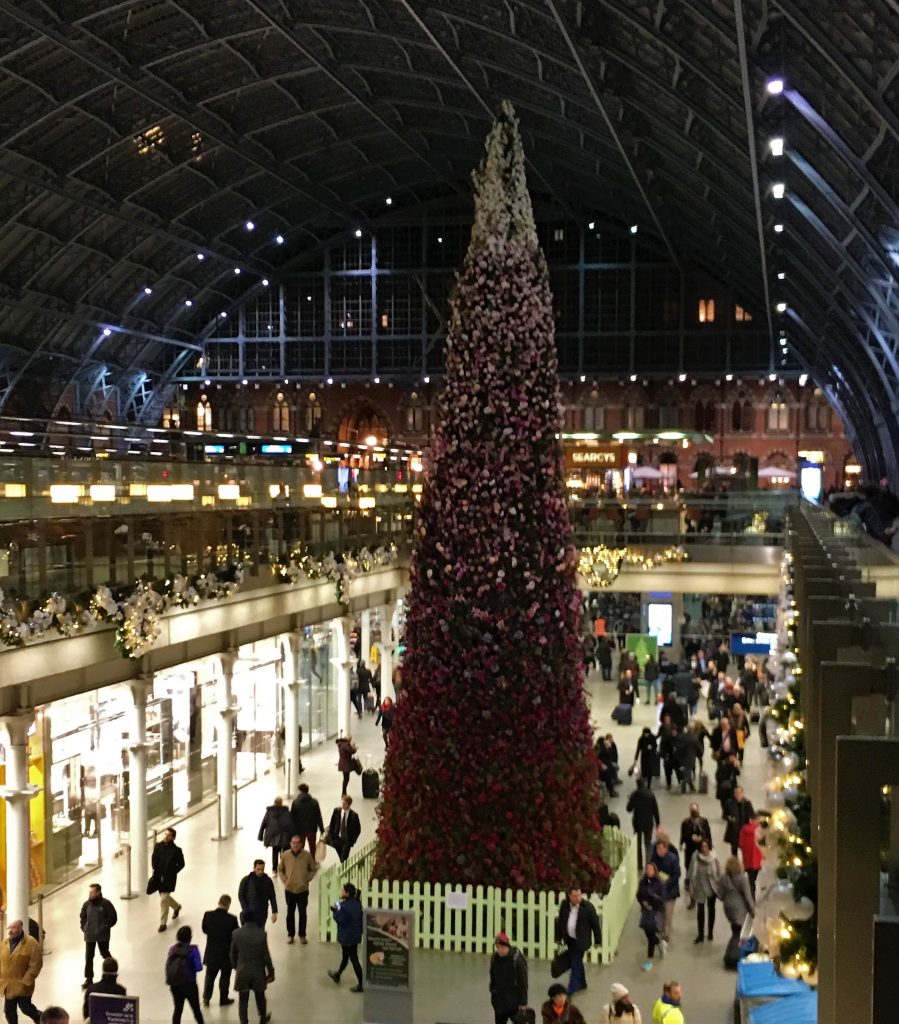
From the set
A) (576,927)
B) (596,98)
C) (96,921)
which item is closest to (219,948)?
(96,921)

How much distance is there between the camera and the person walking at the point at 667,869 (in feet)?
41.1

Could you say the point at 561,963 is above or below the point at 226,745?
below

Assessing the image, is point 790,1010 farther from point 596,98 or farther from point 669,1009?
point 596,98

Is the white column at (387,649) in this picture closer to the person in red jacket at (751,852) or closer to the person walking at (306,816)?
the person walking at (306,816)

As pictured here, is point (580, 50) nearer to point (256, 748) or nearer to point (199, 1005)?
point (256, 748)

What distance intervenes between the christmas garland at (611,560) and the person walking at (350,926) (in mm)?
16458

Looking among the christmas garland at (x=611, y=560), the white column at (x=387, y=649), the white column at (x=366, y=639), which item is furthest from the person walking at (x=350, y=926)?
the white column at (x=366, y=639)

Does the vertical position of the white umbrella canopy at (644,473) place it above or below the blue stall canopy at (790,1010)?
above

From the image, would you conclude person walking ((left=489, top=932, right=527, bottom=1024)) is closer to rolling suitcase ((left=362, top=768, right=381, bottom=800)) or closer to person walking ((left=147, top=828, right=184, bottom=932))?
person walking ((left=147, top=828, right=184, bottom=932))

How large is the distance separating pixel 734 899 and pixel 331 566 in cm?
1058

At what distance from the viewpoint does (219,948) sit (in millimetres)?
11367

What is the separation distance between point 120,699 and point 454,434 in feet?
23.9

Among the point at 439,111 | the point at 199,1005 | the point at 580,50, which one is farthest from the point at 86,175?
the point at 199,1005

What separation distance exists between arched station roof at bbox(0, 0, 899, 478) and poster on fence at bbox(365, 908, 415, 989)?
A: 11.3 meters
